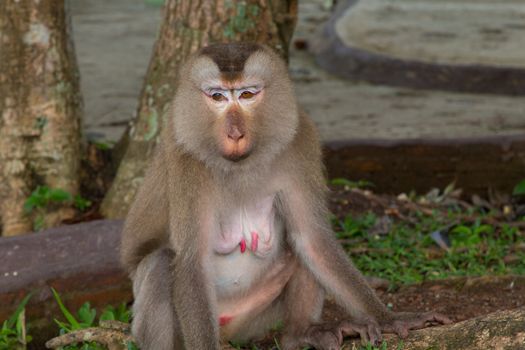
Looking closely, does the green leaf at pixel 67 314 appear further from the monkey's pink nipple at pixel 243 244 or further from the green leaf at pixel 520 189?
the green leaf at pixel 520 189

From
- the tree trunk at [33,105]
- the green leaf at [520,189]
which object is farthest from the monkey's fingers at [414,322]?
the green leaf at [520,189]

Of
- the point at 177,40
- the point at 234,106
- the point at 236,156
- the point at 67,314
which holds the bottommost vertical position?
the point at 67,314

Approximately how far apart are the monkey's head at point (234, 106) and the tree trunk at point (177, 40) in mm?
1684

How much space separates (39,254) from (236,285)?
110cm

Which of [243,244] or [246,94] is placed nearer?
[246,94]

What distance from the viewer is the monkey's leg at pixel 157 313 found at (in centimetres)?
366

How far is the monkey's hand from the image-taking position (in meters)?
3.54

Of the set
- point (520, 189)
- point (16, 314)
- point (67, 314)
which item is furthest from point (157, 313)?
point (520, 189)

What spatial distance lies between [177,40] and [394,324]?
2.36 m

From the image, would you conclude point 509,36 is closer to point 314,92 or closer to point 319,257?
point 314,92

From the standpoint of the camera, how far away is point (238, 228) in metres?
3.83

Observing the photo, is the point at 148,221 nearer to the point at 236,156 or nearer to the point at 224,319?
the point at 224,319

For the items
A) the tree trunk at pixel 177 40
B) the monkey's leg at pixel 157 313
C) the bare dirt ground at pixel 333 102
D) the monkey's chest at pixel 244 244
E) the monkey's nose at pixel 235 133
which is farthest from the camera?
the bare dirt ground at pixel 333 102

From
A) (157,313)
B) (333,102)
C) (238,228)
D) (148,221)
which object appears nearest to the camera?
(157,313)
